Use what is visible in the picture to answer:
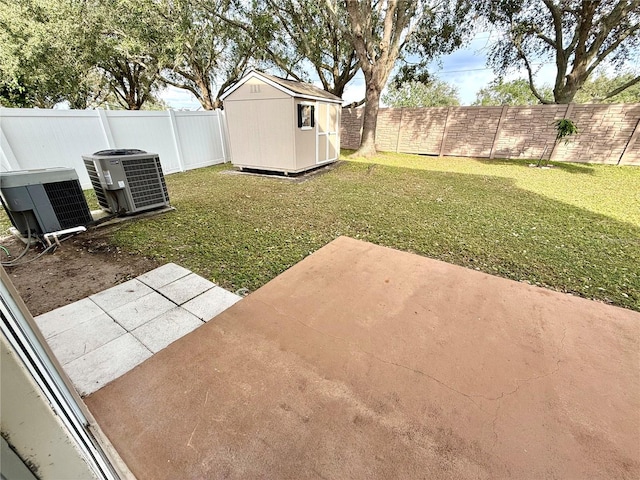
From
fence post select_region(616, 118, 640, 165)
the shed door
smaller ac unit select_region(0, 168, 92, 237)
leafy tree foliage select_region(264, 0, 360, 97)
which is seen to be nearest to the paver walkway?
smaller ac unit select_region(0, 168, 92, 237)

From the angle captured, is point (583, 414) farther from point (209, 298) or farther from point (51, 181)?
point (51, 181)

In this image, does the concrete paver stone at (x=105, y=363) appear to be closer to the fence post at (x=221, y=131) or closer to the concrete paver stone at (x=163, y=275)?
the concrete paver stone at (x=163, y=275)

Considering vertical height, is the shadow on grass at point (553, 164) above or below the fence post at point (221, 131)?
below

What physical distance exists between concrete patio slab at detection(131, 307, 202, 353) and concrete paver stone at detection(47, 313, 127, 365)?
0.16 m

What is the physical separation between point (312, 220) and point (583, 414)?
11.2 feet

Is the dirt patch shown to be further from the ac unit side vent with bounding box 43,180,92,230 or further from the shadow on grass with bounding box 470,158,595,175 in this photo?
the shadow on grass with bounding box 470,158,595,175

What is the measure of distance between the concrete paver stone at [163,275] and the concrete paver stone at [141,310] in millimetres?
188

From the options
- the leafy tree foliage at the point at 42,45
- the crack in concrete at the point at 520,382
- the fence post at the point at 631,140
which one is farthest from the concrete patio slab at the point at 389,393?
the leafy tree foliage at the point at 42,45

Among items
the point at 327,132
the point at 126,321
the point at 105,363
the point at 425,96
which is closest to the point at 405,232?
the point at 126,321

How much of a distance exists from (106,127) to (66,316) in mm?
5585

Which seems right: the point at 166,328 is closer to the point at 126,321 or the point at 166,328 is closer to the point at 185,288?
the point at 126,321

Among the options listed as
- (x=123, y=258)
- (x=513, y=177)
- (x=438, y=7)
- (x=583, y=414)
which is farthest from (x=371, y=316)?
(x=438, y=7)

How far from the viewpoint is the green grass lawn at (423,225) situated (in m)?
2.87

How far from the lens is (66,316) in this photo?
2.11 m
